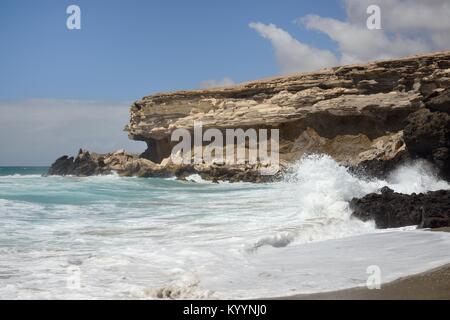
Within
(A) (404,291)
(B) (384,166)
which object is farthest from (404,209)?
(B) (384,166)

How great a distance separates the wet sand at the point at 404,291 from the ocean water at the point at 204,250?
0.79 feet

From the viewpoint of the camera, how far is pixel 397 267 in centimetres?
613

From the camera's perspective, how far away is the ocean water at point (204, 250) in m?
5.58

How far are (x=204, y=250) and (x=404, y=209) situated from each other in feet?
15.5

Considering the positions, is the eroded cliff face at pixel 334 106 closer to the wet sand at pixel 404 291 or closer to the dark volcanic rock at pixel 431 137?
the dark volcanic rock at pixel 431 137

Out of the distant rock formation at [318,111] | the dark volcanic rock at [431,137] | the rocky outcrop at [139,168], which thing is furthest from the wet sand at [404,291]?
the rocky outcrop at [139,168]

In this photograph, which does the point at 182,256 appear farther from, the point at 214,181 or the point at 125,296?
the point at 214,181

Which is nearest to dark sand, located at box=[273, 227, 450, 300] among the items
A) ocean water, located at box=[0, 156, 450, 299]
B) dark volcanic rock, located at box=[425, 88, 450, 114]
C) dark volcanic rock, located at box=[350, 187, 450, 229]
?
ocean water, located at box=[0, 156, 450, 299]

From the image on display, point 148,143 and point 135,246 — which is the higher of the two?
point 148,143

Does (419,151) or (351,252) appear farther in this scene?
(419,151)

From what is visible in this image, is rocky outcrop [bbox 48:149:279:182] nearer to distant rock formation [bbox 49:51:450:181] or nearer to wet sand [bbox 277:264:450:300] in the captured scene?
distant rock formation [bbox 49:51:450:181]
